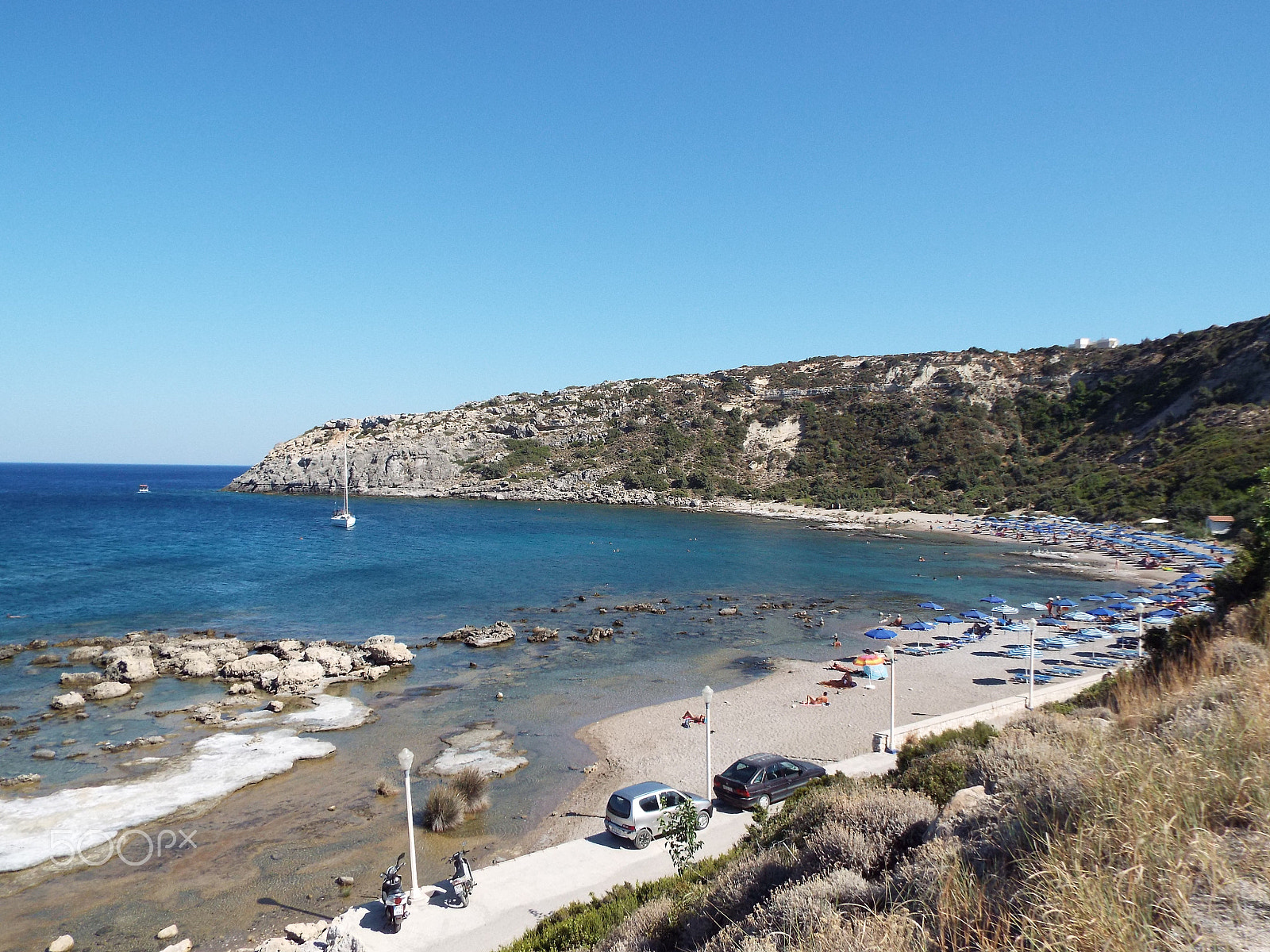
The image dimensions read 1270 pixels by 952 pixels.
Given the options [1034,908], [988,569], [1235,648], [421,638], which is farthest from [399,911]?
[988,569]

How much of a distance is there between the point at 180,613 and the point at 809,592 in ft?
125

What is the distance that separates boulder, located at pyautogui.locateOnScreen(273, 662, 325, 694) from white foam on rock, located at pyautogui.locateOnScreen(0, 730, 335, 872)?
4.38 m

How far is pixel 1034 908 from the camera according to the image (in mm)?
3047

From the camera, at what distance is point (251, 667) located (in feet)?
88.6

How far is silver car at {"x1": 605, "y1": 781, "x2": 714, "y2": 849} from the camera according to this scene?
12.8 metres

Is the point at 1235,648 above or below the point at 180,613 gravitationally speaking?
above

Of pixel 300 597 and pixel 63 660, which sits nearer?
pixel 63 660

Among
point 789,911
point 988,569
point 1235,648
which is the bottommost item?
point 988,569

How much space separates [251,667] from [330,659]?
2877 millimetres

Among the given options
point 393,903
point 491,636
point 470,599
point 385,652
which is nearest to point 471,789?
point 393,903

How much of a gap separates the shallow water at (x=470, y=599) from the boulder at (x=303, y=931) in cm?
196

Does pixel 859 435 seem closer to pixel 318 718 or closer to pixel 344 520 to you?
pixel 344 520

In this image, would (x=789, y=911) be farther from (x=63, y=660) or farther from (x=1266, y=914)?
(x=63, y=660)

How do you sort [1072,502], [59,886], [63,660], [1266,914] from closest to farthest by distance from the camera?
[1266,914] → [59,886] → [63,660] → [1072,502]
